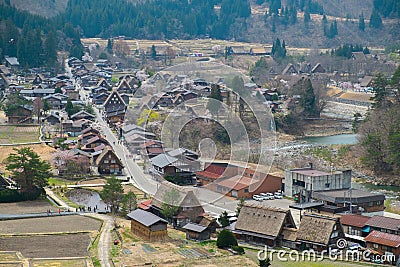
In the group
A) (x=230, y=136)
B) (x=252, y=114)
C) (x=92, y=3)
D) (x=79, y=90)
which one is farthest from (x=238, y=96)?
(x=92, y=3)

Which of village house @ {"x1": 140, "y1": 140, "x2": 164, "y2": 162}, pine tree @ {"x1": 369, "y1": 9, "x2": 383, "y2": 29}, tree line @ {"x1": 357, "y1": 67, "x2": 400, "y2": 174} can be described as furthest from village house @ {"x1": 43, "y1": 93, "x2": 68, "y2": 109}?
pine tree @ {"x1": 369, "y1": 9, "x2": 383, "y2": 29}

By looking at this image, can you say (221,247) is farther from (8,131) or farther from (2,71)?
(2,71)

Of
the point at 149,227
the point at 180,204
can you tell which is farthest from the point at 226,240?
the point at 180,204

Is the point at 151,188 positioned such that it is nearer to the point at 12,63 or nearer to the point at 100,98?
the point at 100,98

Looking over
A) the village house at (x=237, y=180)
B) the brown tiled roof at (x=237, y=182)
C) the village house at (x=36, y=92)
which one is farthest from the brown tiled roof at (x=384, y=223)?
the village house at (x=36, y=92)

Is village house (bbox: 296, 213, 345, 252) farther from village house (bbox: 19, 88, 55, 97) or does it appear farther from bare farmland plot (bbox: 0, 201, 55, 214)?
village house (bbox: 19, 88, 55, 97)

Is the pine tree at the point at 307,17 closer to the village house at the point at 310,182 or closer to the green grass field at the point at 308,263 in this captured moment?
the village house at the point at 310,182
